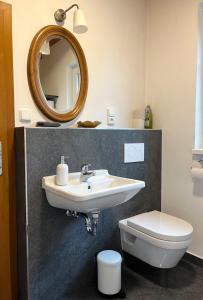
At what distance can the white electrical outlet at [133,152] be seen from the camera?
1.91 m

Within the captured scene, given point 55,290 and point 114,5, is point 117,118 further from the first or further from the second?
point 55,290

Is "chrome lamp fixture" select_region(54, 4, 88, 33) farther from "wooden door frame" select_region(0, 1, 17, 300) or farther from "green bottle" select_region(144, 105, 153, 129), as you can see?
"green bottle" select_region(144, 105, 153, 129)

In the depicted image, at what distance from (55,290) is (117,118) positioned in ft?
4.56

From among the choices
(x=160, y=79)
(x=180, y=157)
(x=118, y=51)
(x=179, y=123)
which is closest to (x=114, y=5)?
(x=118, y=51)

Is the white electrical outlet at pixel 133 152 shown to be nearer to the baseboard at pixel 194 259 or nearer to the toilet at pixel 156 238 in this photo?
the toilet at pixel 156 238

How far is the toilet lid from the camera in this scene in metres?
1.58

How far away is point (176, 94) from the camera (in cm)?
205

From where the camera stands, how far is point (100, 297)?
1.59 m

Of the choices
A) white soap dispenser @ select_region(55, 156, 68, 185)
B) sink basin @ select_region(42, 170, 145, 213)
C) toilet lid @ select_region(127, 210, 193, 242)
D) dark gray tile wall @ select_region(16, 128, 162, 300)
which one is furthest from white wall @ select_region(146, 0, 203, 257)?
white soap dispenser @ select_region(55, 156, 68, 185)

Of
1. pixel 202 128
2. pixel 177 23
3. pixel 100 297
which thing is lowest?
pixel 100 297

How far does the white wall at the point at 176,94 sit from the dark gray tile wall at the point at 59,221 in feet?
1.40

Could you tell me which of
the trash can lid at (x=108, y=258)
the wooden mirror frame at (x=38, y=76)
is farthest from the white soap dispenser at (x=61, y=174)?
the trash can lid at (x=108, y=258)

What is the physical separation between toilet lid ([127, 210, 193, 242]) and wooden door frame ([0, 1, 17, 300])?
34.2 inches

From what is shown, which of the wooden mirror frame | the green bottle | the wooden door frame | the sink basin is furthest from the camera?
the green bottle
